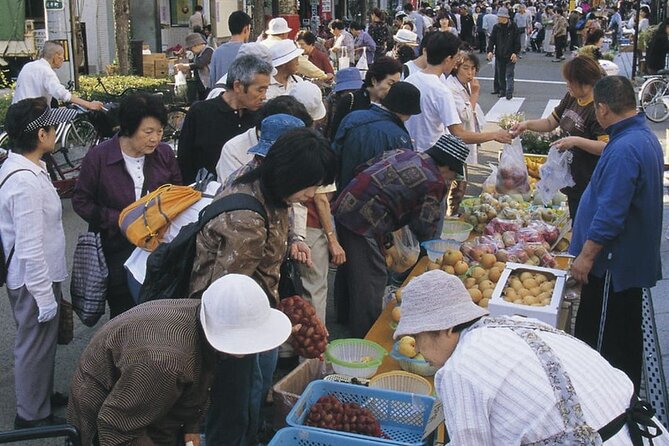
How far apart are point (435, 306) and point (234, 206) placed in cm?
111

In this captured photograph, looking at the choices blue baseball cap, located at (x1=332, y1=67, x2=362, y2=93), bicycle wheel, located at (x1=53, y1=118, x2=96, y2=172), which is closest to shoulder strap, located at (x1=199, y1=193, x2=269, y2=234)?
blue baseball cap, located at (x1=332, y1=67, x2=362, y2=93)

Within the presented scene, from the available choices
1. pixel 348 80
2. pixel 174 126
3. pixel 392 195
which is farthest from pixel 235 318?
pixel 174 126

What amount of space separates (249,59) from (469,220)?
2.49 meters

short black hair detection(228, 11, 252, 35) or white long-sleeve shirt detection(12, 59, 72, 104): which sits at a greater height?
short black hair detection(228, 11, 252, 35)

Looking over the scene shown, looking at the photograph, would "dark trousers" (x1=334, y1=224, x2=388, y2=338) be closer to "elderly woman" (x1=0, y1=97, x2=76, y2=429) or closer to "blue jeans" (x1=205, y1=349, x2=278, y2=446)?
"blue jeans" (x1=205, y1=349, x2=278, y2=446)

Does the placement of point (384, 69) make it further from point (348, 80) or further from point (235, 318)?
point (235, 318)

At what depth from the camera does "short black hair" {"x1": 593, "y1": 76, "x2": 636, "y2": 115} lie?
12.6ft

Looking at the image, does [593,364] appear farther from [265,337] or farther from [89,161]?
[89,161]

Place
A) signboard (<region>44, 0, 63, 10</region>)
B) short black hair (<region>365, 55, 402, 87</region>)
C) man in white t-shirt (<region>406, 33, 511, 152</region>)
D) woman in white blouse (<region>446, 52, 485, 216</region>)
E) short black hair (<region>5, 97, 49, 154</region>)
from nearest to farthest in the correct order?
short black hair (<region>5, 97, 49, 154</region>)
short black hair (<region>365, 55, 402, 87</region>)
man in white t-shirt (<region>406, 33, 511, 152</region>)
woman in white blouse (<region>446, 52, 485, 216</region>)
signboard (<region>44, 0, 63, 10</region>)

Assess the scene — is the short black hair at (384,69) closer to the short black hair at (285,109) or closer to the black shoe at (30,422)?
the short black hair at (285,109)

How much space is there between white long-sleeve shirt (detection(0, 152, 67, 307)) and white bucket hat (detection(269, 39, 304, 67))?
262cm

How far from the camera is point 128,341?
8.43 ft

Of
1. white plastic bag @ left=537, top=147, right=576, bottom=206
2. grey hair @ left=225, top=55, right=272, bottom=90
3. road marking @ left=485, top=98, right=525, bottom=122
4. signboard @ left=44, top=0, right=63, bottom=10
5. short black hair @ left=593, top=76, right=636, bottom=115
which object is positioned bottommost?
road marking @ left=485, top=98, right=525, bottom=122

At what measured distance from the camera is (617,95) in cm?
385
